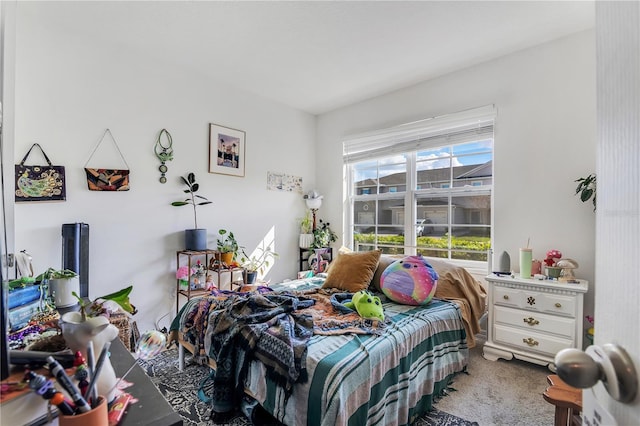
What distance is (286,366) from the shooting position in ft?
4.50

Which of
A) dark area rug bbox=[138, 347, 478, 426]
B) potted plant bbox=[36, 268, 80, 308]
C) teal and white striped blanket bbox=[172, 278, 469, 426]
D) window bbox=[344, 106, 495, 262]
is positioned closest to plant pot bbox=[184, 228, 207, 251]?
dark area rug bbox=[138, 347, 478, 426]

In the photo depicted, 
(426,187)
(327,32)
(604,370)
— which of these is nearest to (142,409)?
(604,370)

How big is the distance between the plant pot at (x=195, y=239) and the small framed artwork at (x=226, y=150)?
0.73m

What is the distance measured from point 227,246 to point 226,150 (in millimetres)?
1123

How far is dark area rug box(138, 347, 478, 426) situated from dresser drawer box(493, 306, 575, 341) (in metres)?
0.98

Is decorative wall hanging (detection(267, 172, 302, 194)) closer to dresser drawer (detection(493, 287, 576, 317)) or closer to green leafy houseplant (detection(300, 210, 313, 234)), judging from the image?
green leafy houseplant (detection(300, 210, 313, 234))

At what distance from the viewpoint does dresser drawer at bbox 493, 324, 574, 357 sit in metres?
2.09

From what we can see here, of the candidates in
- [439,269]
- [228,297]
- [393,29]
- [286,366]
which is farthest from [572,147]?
[228,297]

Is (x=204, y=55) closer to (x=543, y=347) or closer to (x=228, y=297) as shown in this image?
(x=228, y=297)

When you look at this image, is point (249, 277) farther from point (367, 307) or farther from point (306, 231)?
point (367, 307)

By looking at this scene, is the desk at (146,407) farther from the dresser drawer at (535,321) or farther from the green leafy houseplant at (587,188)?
the green leafy houseplant at (587,188)

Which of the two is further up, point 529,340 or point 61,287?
point 61,287

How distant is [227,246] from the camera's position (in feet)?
10.2

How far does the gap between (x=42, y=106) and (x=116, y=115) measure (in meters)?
0.49
